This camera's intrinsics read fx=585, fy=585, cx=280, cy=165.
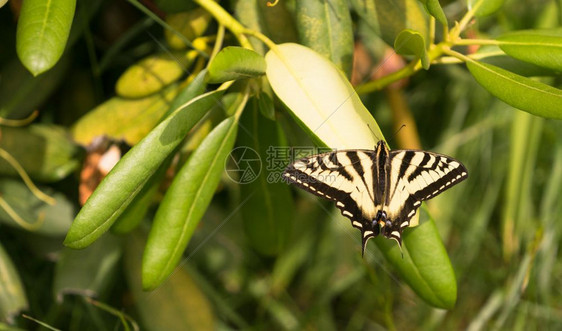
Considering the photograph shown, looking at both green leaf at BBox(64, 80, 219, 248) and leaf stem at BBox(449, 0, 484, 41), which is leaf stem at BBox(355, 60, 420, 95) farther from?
green leaf at BBox(64, 80, 219, 248)

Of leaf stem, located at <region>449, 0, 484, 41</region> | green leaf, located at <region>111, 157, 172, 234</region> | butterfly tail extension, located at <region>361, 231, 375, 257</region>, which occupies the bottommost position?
butterfly tail extension, located at <region>361, 231, 375, 257</region>

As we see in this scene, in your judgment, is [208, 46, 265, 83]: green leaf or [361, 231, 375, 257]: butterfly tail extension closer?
[208, 46, 265, 83]: green leaf

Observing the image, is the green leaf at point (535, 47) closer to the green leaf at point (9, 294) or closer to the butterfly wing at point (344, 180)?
the butterfly wing at point (344, 180)

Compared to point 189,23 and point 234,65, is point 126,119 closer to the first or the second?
point 189,23

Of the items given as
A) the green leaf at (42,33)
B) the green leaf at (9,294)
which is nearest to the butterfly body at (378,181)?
the green leaf at (42,33)

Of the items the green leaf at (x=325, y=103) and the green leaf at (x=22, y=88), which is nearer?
the green leaf at (x=325, y=103)

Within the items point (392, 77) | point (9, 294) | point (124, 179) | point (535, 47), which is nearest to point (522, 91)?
point (535, 47)

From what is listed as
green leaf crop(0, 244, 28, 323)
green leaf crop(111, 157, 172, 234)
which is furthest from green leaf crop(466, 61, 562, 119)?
green leaf crop(0, 244, 28, 323)
